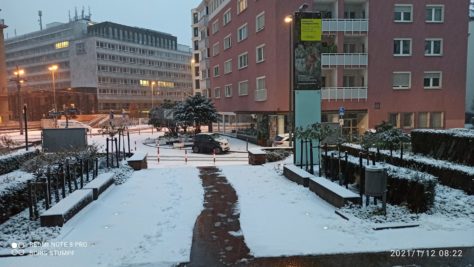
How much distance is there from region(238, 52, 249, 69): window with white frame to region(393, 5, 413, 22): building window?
13.8 m

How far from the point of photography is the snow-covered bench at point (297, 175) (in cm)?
1225

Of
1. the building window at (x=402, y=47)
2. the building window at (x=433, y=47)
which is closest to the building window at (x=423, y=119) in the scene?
the building window at (x=433, y=47)

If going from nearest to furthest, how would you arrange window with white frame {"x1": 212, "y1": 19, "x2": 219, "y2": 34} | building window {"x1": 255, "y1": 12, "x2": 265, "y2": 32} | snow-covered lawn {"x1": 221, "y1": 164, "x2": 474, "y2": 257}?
snow-covered lawn {"x1": 221, "y1": 164, "x2": 474, "y2": 257} < building window {"x1": 255, "y1": 12, "x2": 265, "y2": 32} < window with white frame {"x1": 212, "y1": 19, "x2": 219, "y2": 34}

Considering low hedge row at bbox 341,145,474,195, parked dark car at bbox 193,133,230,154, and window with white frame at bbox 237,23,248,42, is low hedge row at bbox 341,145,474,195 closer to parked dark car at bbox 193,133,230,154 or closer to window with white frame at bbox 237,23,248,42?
parked dark car at bbox 193,133,230,154

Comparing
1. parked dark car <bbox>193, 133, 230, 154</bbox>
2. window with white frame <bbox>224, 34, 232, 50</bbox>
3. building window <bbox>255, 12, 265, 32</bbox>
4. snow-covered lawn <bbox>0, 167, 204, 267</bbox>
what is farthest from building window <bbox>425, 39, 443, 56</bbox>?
snow-covered lawn <bbox>0, 167, 204, 267</bbox>

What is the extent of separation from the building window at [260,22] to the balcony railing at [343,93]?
7.92 metres

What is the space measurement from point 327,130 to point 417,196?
212 inches

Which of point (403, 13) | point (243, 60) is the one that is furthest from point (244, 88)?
point (403, 13)

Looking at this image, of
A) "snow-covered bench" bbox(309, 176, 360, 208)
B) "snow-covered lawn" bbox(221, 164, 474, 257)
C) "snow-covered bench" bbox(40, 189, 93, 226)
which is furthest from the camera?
"snow-covered bench" bbox(309, 176, 360, 208)

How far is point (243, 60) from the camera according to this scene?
4009 cm

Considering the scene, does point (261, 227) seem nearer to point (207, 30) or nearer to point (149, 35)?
point (207, 30)

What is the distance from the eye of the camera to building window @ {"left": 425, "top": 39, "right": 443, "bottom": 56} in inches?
1314

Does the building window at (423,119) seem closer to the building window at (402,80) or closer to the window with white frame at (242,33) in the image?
the building window at (402,80)

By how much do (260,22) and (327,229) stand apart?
2962 cm
